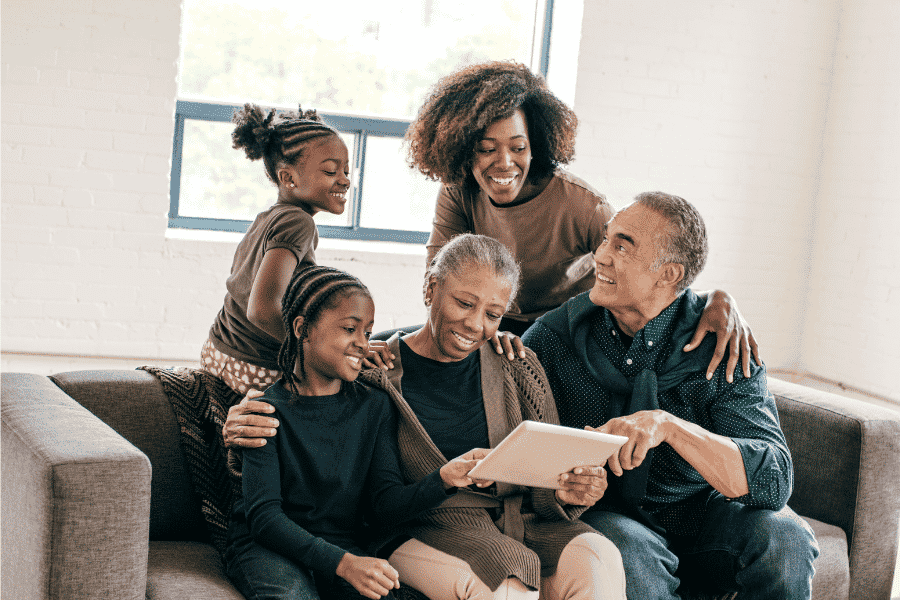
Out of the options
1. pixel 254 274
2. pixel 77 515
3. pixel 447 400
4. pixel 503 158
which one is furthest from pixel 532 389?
pixel 77 515

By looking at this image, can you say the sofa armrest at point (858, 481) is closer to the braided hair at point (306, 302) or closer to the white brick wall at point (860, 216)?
the braided hair at point (306, 302)

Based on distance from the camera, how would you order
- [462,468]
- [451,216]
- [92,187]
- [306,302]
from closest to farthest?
[462,468]
[306,302]
[451,216]
[92,187]

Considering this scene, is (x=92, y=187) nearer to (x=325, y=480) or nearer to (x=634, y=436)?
(x=325, y=480)

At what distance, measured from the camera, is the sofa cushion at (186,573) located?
5.37 ft

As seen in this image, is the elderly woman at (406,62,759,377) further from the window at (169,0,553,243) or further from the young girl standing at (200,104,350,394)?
the window at (169,0,553,243)

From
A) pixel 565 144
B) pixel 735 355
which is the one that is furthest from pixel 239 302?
pixel 735 355

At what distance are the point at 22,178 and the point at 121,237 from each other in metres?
0.52

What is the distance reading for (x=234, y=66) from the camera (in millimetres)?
4512

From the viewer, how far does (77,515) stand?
1476mm

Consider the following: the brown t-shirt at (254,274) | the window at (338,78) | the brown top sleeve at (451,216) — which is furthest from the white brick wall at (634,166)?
the brown t-shirt at (254,274)

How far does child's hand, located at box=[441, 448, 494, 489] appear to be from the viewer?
66.6 inches

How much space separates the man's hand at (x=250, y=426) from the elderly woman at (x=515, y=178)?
92 cm

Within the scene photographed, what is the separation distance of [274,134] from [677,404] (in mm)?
1388

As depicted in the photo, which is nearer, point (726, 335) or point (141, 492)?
point (141, 492)
